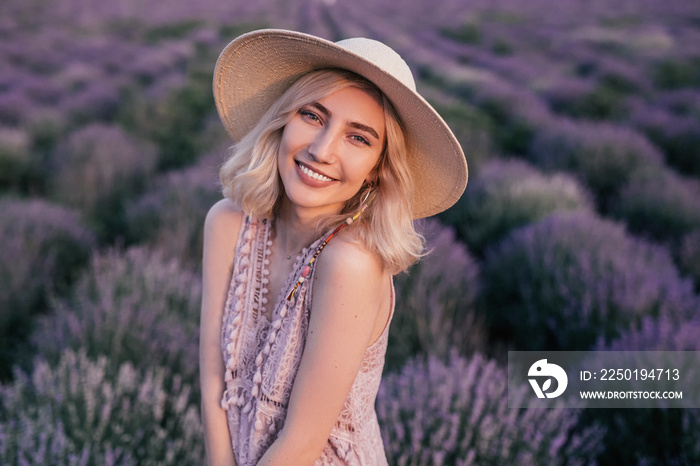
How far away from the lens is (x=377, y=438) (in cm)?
149

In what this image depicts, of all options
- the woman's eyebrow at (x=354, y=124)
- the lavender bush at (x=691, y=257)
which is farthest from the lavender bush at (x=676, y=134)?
the woman's eyebrow at (x=354, y=124)

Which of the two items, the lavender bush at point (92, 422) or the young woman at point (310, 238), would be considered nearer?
the young woman at point (310, 238)

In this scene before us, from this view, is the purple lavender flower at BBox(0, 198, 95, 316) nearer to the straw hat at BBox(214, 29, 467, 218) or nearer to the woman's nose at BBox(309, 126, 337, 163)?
the straw hat at BBox(214, 29, 467, 218)

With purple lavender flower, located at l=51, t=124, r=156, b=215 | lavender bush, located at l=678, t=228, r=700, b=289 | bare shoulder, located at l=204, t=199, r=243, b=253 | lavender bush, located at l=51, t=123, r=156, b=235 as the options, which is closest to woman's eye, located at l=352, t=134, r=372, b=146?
bare shoulder, located at l=204, t=199, r=243, b=253

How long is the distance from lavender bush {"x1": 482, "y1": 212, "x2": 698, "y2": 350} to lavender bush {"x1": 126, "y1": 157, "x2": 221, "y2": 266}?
96.0 inches

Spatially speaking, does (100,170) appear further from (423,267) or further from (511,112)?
(511,112)

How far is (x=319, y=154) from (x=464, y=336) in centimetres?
225

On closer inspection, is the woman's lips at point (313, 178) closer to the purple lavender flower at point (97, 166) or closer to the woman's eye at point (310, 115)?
the woman's eye at point (310, 115)

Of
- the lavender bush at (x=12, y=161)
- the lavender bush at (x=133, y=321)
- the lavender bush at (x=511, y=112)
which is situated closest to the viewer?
the lavender bush at (x=133, y=321)

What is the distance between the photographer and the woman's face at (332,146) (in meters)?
1.19

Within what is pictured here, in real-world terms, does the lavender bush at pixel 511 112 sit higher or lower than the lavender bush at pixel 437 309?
higher

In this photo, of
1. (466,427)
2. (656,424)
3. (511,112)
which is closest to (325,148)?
(466,427)

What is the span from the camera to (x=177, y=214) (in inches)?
161

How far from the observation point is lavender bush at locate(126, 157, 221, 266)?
3840mm
